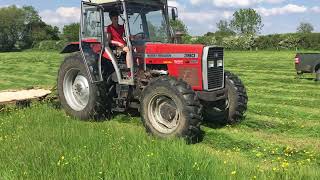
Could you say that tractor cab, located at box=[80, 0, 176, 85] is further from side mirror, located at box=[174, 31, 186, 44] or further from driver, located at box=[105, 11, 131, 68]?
side mirror, located at box=[174, 31, 186, 44]

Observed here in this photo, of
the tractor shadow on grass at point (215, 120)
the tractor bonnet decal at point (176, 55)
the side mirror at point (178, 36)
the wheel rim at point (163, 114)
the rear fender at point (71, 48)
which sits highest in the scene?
the side mirror at point (178, 36)

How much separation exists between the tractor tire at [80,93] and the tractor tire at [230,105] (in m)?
1.99

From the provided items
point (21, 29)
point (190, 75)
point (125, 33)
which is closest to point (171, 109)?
point (190, 75)

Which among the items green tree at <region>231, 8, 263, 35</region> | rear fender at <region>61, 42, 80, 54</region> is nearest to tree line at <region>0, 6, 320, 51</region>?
green tree at <region>231, 8, 263, 35</region>

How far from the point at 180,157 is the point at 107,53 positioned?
3630 mm

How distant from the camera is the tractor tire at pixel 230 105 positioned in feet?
26.2

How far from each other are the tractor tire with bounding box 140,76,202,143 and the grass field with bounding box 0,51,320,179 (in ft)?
1.05

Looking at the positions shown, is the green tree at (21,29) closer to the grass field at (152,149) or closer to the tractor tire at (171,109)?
the grass field at (152,149)

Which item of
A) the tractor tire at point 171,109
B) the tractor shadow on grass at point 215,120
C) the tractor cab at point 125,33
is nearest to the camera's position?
the tractor tire at point 171,109

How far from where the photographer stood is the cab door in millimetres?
8328

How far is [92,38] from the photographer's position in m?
8.62

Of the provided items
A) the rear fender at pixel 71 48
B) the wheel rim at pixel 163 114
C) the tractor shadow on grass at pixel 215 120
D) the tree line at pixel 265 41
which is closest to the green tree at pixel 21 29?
the tree line at pixel 265 41

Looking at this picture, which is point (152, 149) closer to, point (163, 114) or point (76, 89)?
point (163, 114)

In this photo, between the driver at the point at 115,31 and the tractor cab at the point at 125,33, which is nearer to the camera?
the tractor cab at the point at 125,33
